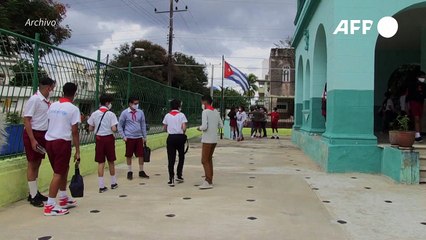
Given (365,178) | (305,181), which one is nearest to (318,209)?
(305,181)

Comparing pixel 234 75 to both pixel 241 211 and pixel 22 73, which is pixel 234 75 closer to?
pixel 22 73

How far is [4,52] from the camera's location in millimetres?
5957

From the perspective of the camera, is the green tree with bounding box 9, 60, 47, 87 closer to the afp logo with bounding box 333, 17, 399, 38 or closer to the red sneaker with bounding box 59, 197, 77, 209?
the red sneaker with bounding box 59, 197, 77, 209

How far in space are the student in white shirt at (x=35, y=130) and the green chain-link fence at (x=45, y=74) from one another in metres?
0.35

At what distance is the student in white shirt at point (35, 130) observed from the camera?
571 centimetres

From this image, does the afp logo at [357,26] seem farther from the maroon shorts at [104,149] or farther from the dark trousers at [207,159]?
the maroon shorts at [104,149]

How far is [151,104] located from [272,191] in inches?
311

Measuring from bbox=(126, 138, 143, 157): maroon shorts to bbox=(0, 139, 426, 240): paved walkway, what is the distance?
1.77 feet

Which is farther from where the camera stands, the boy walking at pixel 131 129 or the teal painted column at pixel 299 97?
the teal painted column at pixel 299 97

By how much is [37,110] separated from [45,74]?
4.70 feet

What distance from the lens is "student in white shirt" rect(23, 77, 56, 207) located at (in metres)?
5.71

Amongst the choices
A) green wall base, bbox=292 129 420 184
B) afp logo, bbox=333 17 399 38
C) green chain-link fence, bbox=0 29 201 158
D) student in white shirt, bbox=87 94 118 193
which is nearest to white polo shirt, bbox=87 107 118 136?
student in white shirt, bbox=87 94 118 193

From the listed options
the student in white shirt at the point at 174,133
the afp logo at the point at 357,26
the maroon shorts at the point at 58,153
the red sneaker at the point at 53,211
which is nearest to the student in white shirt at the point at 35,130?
the maroon shorts at the point at 58,153

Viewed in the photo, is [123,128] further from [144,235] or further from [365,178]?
[365,178]
